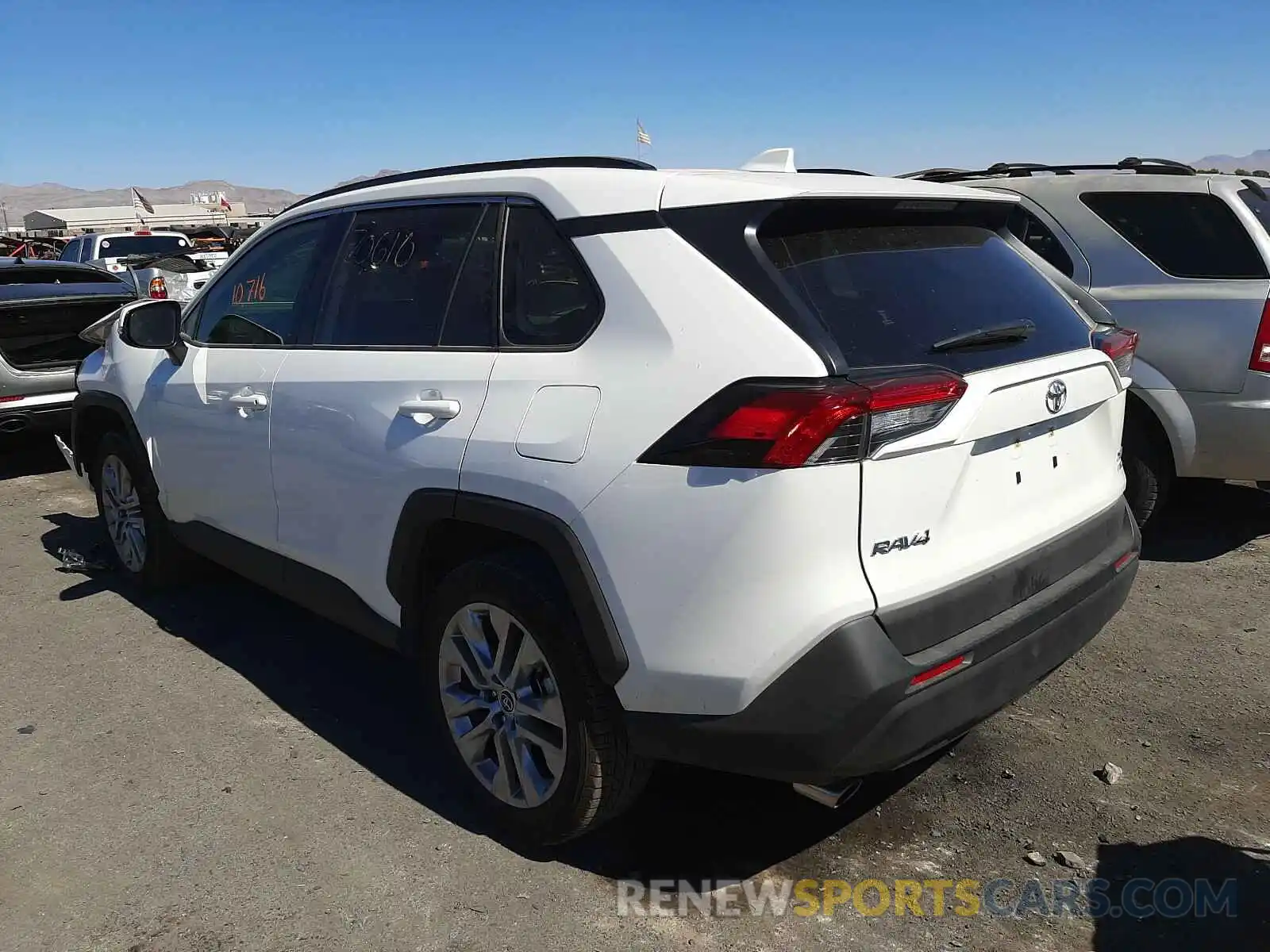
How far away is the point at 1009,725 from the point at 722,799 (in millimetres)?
1112

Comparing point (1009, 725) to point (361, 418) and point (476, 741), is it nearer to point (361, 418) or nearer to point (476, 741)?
point (476, 741)

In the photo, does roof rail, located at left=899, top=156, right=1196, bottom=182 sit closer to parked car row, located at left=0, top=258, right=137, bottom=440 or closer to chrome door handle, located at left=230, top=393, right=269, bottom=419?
chrome door handle, located at left=230, top=393, right=269, bottom=419

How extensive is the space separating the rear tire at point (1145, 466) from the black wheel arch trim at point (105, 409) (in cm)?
472

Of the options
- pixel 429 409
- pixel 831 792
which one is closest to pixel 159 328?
pixel 429 409

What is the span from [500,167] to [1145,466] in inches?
144

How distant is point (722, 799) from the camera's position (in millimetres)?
3115

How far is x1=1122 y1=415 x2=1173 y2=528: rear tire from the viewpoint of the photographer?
16.4 ft

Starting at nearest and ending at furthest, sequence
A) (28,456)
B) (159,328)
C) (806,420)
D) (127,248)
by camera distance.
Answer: (806,420), (159,328), (28,456), (127,248)

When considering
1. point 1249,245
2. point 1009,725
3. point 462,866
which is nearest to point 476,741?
point 462,866

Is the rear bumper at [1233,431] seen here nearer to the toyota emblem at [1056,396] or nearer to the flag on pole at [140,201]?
the toyota emblem at [1056,396]

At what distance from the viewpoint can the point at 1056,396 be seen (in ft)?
8.59

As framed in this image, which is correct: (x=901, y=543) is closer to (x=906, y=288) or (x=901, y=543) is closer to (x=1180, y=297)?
(x=906, y=288)

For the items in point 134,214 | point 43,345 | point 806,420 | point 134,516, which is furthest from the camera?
point 134,214

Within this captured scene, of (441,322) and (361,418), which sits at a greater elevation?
(441,322)
